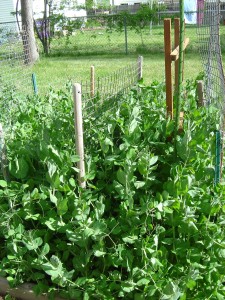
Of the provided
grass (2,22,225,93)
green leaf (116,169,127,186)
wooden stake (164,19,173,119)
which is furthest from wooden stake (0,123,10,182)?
grass (2,22,225,93)

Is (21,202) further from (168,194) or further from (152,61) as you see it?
(152,61)

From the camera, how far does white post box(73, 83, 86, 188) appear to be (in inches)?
103

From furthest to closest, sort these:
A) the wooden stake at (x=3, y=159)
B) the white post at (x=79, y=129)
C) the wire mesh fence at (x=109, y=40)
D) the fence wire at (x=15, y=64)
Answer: the wire mesh fence at (x=109, y=40) < the fence wire at (x=15, y=64) < the wooden stake at (x=3, y=159) < the white post at (x=79, y=129)

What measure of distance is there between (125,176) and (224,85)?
1049 mm

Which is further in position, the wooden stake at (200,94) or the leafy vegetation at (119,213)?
the wooden stake at (200,94)

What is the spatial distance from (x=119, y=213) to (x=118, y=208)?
0.09 m

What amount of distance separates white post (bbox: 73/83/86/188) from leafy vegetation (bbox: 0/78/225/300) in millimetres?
46

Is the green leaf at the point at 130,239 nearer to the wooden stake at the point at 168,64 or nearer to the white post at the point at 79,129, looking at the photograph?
the white post at the point at 79,129

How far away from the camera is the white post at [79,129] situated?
262 cm

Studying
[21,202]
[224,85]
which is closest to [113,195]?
[21,202]

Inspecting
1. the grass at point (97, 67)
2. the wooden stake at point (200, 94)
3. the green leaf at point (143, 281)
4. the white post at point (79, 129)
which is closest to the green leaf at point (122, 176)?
the white post at point (79, 129)

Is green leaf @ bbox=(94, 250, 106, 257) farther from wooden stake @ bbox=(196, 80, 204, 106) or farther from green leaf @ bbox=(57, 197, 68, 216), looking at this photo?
wooden stake @ bbox=(196, 80, 204, 106)

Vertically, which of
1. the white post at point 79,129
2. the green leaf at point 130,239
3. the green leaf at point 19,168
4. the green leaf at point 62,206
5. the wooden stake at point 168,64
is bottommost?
the green leaf at point 130,239

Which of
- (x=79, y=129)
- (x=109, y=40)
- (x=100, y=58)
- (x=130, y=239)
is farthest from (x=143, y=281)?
(x=109, y=40)
